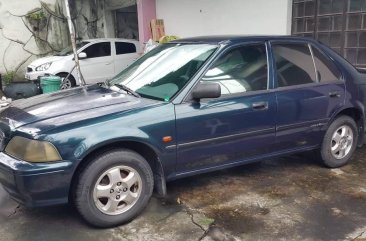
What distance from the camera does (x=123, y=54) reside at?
41.5ft

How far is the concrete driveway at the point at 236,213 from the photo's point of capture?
10.7 ft

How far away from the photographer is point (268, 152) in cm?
414

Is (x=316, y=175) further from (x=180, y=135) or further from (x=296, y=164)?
(x=180, y=135)

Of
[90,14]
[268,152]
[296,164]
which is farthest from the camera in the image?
[90,14]

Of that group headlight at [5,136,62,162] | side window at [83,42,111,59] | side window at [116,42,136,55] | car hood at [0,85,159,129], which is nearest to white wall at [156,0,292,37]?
side window at [116,42,136,55]

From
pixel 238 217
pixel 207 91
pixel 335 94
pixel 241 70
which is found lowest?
pixel 238 217

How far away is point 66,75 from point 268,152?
8661 millimetres

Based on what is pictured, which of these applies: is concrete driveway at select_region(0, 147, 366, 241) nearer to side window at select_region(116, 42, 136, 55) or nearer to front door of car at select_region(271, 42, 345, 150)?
front door of car at select_region(271, 42, 345, 150)

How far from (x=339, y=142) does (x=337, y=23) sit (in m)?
3.74

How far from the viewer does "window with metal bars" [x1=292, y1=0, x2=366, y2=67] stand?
7227mm

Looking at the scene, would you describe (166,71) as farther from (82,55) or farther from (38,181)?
(82,55)

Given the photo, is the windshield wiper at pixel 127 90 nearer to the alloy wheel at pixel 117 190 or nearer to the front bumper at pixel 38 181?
the alloy wheel at pixel 117 190

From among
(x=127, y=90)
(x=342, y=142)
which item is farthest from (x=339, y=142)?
(x=127, y=90)

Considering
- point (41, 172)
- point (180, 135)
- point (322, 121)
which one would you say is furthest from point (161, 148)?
point (322, 121)
